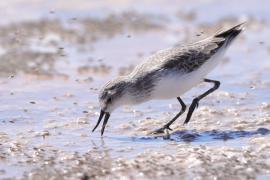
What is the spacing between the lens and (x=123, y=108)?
10562 millimetres

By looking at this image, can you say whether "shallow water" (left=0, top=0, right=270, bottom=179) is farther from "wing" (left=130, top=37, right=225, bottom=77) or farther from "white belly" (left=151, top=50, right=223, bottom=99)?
"wing" (left=130, top=37, right=225, bottom=77)

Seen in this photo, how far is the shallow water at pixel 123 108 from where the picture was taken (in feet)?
26.0

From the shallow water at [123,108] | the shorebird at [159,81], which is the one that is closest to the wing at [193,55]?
the shorebird at [159,81]

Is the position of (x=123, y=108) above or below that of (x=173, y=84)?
below

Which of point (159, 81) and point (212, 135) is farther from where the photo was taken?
point (159, 81)

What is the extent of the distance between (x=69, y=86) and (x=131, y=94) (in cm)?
251

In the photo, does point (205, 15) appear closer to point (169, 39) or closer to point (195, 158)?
point (169, 39)

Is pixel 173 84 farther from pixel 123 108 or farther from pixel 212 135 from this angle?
pixel 123 108

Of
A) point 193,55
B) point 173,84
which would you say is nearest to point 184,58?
point 193,55

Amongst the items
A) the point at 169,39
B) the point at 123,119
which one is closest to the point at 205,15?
the point at 169,39

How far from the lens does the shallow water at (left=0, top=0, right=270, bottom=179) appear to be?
793cm

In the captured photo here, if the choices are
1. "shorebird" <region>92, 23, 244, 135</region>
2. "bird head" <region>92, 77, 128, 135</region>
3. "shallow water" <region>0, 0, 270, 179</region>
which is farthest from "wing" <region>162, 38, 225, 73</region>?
"shallow water" <region>0, 0, 270, 179</region>

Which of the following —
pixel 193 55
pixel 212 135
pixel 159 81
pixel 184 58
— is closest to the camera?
pixel 212 135

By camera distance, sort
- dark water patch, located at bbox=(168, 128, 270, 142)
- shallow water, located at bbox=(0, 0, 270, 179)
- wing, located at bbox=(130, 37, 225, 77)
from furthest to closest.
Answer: wing, located at bbox=(130, 37, 225, 77) → dark water patch, located at bbox=(168, 128, 270, 142) → shallow water, located at bbox=(0, 0, 270, 179)
